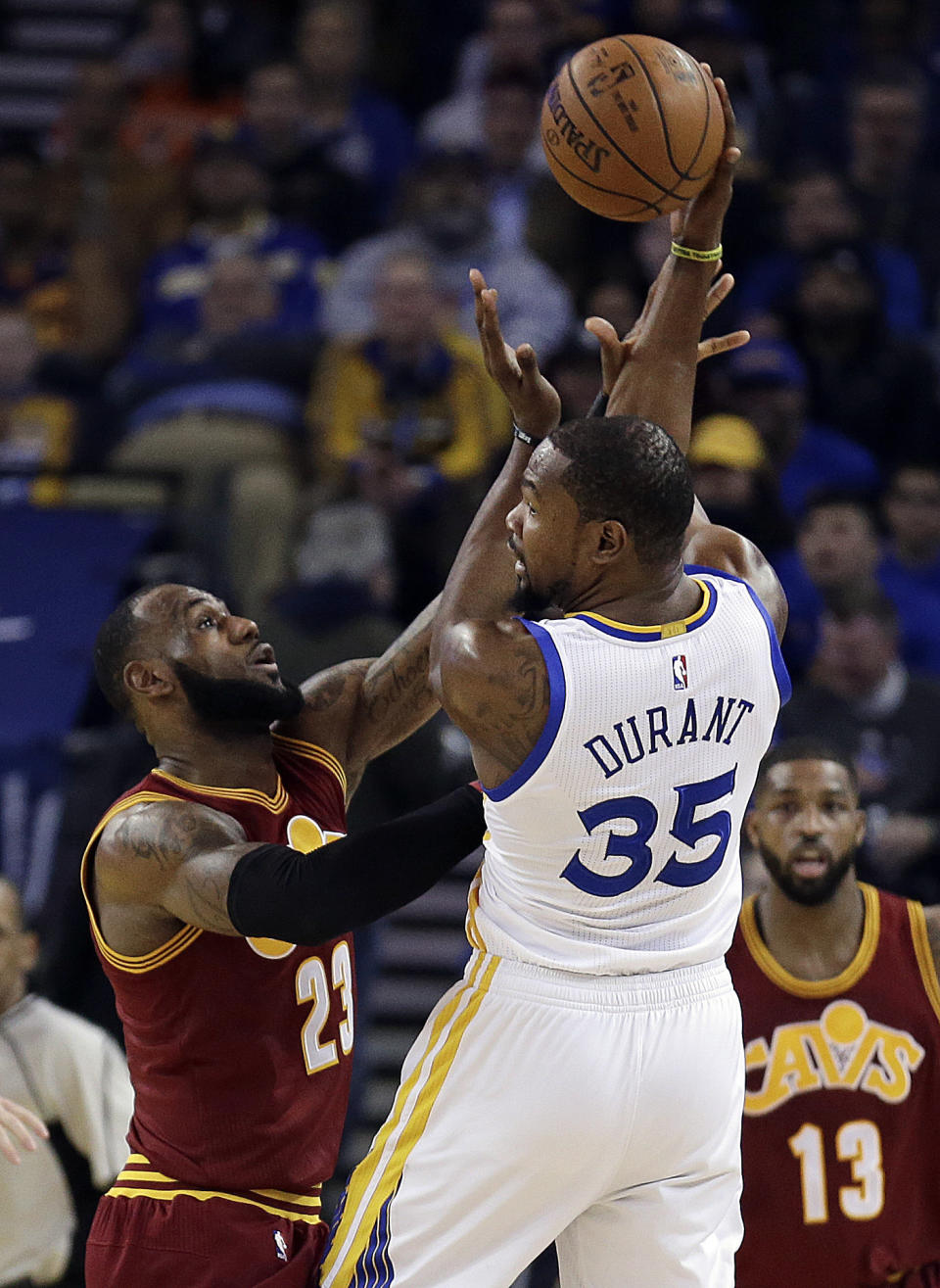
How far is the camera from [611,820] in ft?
10.6

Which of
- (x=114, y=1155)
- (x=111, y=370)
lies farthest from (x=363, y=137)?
(x=114, y=1155)

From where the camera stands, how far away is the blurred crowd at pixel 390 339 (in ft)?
23.1

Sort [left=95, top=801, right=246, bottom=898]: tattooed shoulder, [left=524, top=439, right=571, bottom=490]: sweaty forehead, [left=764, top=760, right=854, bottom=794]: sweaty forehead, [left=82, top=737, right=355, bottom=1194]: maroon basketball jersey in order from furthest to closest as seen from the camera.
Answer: [left=764, top=760, right=854, bottom=794]: sweaty forehead, [left=82, top=737, right=355, bottom=1194]: maroon basketball jersey, [left=95, top=801, right=246, bottom=898]: tattooed shoulder, [left=524, top=439, right=571, bottom=490]: sweaty forehead

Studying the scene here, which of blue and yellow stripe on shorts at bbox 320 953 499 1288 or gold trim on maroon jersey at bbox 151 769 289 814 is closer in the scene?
blue and yellow stripe on shorts at bbox 320 953 499 1288

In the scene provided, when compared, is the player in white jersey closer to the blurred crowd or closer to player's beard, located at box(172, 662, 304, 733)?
player's beard, located at box(172, 662, 304, 733)

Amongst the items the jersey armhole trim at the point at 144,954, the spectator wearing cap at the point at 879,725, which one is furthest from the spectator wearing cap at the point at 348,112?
the jersey armhole trim at the point at 144,954

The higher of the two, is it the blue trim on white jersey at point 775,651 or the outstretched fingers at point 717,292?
the outstretched fingers at point 717,292

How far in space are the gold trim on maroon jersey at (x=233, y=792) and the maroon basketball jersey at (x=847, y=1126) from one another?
1.38 metres

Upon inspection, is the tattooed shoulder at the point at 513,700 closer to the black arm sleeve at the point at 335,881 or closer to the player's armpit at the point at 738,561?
the black arm sleeve at the point at 335,881

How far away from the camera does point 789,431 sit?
26.7ft

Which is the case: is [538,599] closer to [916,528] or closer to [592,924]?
[592,924]

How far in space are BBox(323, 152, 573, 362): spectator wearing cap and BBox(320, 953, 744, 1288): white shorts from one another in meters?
5.54

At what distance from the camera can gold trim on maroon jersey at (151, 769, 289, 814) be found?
3.86 metres

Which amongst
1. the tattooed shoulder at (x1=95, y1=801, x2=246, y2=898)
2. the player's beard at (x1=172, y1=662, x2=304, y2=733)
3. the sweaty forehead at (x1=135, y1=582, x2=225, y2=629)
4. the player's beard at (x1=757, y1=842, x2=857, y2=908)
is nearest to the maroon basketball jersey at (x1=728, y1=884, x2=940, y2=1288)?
the player's beard at (x1=757, y1=842, x2=857, y2=908)
